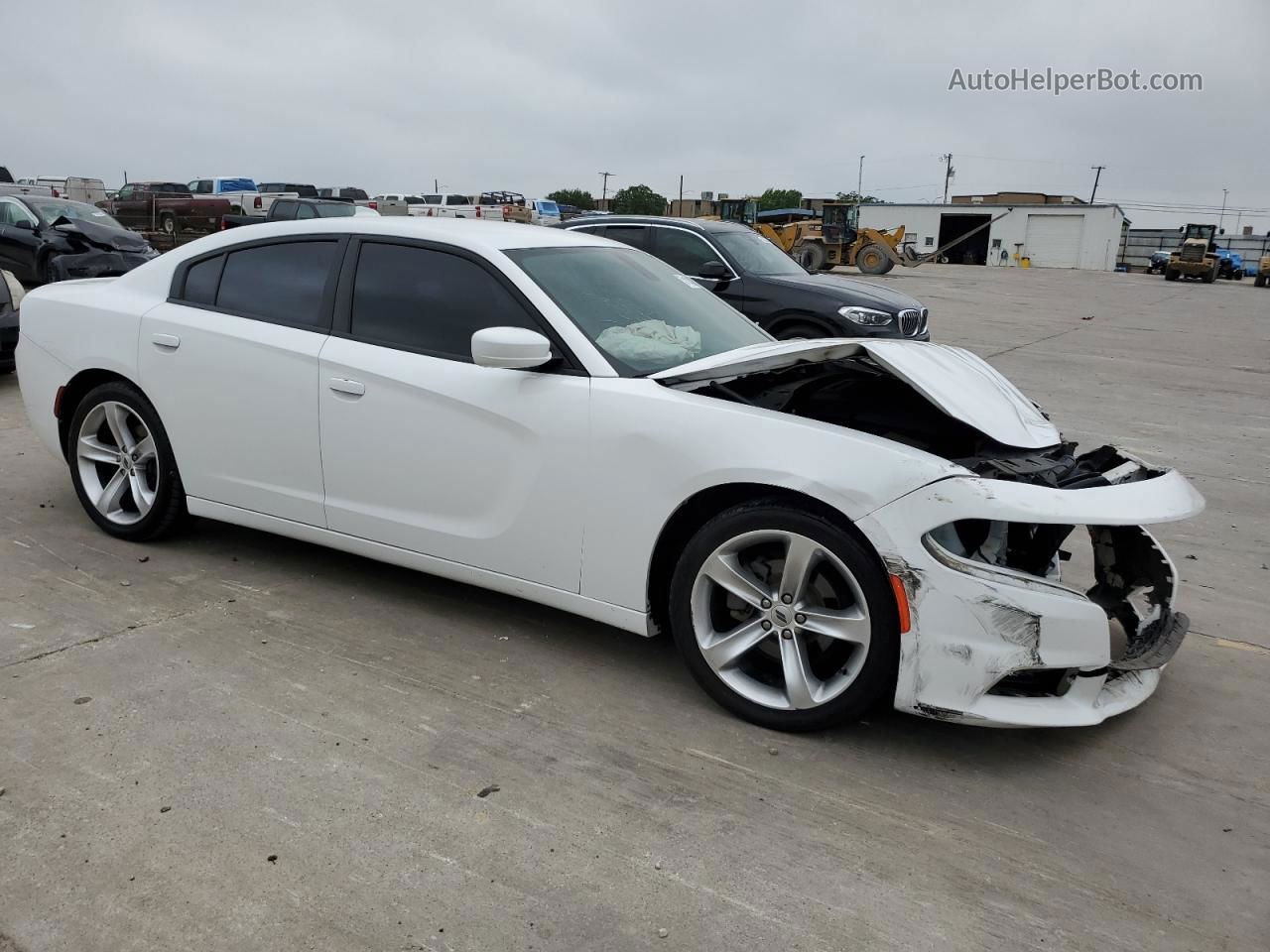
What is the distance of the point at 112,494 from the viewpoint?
4699mm

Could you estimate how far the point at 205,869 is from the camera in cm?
244

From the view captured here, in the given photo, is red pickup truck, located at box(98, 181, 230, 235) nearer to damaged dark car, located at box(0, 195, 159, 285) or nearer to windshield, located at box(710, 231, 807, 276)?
damaged dark car, located at box(0, 195, 159, 285)

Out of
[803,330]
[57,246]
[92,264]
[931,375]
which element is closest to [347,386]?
[931,375]

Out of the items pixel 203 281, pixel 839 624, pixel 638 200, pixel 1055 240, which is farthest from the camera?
pixel 638 200

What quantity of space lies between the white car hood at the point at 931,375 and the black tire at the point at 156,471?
240 centimetres

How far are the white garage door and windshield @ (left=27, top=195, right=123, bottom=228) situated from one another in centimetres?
6007

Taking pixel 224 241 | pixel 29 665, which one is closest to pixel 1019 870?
pixel 29 665

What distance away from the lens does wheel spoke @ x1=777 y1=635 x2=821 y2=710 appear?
3.10 meters

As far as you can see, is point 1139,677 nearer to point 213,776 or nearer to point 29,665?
point 213,776

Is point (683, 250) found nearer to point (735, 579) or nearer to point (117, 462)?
point (117, 462)

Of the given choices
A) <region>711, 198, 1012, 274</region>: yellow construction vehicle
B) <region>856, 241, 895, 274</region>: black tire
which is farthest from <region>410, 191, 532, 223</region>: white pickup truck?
<region>856, 241, 895, 274</region>: black tire

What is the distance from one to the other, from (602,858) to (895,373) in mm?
1776

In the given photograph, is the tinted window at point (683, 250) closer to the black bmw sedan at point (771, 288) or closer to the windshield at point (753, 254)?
the black bmw sedan at point (771, 288)

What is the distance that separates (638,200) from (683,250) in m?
95.3
